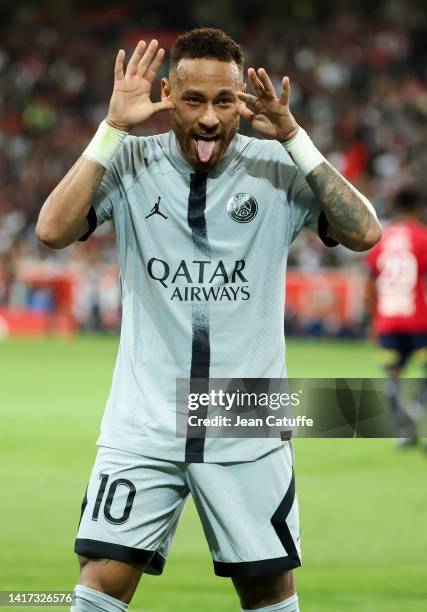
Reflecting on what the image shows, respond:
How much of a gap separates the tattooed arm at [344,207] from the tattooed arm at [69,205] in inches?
26.3

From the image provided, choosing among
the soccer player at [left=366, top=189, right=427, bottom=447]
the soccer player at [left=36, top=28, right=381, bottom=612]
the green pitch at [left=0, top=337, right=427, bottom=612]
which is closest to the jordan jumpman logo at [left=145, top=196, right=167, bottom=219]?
the soccer player at [left=36, top=28, right=381, bottom=612]

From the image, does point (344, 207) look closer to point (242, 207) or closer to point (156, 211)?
point (242, 207)

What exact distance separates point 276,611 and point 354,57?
26986 millimetres

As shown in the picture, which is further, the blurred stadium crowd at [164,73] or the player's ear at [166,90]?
the blurred stadium crowd at [164,73]

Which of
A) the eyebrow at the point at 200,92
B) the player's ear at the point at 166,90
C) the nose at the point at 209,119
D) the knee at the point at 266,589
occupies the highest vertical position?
the player's ear at the point at 166,90

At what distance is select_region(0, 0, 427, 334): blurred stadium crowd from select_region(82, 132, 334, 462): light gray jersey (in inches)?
772

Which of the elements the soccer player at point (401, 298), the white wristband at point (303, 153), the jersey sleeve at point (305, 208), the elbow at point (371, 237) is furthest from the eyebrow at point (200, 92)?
the soccer player at point (401, 298)

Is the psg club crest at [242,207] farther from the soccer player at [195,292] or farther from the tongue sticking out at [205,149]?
the tongue sticking out at [205,149]

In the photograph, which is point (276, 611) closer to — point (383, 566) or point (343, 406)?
point (343, 406)

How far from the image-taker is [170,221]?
4047 millimetres

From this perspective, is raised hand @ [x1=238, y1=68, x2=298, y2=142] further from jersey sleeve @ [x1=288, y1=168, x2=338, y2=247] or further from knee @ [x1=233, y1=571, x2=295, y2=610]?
knee @ [x1=233, y1=571, x2=295, y2=610]

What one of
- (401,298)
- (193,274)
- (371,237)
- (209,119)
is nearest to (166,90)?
(209,119)

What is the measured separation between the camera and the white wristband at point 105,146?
3949 mm

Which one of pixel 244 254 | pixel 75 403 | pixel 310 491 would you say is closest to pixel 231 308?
pixel 244 254
